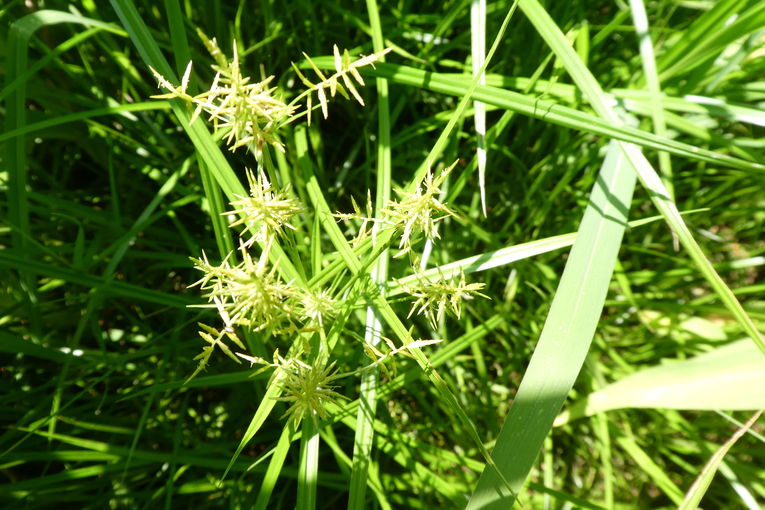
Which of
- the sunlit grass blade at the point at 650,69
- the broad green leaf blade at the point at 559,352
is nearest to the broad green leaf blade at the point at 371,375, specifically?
the broad green leaf blade at the point at 559,352

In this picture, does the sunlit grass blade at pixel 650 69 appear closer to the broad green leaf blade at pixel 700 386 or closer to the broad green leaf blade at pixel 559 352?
the broad green leaf blade at pixel 559 352

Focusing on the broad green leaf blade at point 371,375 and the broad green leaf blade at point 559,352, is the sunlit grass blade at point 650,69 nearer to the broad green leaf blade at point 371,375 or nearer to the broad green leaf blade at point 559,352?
the broad green leaf blade at point 559,352

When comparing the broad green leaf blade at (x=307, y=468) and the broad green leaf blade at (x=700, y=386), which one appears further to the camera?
the broad green leaf blade at (x=700, y=386)

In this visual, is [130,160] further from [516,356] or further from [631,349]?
[631,349]

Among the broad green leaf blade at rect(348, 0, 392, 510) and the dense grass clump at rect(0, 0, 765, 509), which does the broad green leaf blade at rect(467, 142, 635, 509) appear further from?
the broad green leaf blade at rect(348, 0, 392, 510)

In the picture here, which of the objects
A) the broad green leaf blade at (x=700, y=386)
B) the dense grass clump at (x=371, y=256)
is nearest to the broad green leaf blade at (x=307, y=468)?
the dense grass clump at (x=371, y=256)

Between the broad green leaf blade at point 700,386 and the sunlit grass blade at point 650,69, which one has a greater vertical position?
the sunlit grass blade at point 650,69

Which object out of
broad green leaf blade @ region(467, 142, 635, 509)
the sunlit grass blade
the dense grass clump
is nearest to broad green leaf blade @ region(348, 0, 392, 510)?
the dense grass clump

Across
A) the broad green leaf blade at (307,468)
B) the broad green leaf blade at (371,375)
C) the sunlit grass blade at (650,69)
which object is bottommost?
the broad green leaf blade at (307,468)
